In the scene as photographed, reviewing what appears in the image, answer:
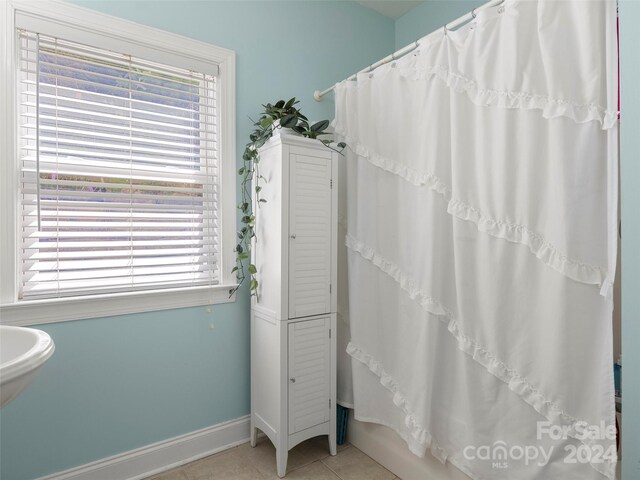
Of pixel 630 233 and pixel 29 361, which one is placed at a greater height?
pixel 630 233

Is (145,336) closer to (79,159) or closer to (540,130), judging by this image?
(79,159)

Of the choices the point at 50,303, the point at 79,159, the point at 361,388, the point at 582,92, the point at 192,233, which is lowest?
the point at 361,388

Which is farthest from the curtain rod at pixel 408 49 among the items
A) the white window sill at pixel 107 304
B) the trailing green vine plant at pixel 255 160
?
the white window sill at pixel 107 304

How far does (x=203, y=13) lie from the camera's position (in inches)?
74.9

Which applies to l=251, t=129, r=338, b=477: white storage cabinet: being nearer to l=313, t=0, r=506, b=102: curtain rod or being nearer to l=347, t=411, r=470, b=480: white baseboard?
l=347, t=411, r=470, b=480: white baseboard

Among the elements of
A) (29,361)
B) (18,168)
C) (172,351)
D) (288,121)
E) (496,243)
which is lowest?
(172,351)

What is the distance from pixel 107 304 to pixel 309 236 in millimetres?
963

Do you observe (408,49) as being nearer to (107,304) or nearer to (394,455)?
(107,304)

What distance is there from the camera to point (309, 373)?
6.07 feet

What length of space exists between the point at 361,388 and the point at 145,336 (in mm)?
1096

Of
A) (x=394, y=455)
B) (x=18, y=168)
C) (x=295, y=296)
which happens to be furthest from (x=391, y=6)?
(x=394, y=455)

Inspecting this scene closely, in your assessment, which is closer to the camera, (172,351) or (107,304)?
(107,304)

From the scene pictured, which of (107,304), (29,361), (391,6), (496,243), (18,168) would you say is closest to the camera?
(29,361)

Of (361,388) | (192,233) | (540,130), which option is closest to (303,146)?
(192,233)
